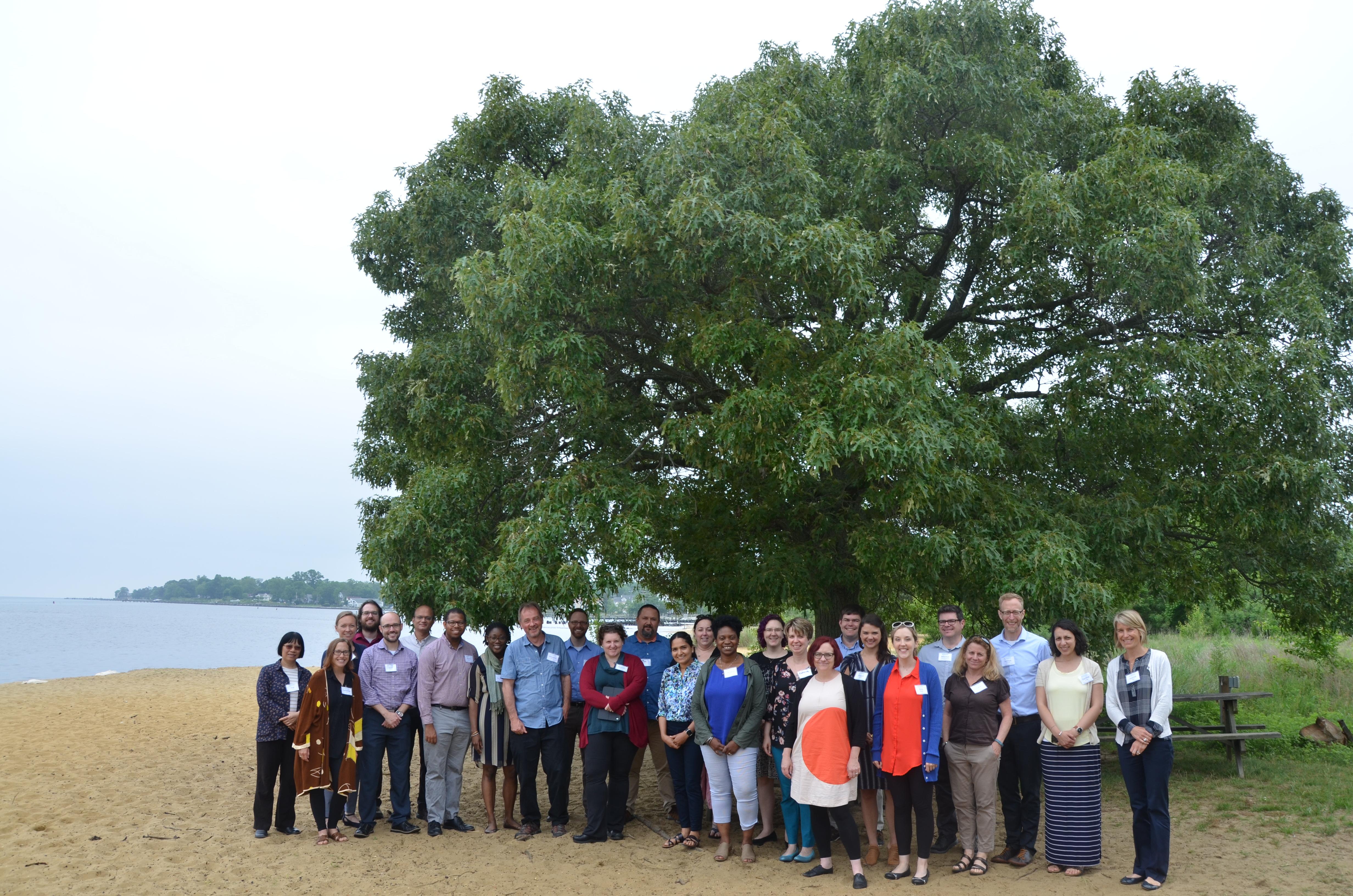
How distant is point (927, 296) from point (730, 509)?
309cm

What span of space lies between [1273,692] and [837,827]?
12936 mm

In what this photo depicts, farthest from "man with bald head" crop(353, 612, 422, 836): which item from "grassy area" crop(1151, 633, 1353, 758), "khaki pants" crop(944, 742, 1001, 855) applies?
"grassy area" crop(1151, 633, 1353, 758)

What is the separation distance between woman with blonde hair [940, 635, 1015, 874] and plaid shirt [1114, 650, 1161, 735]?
649 millimetres

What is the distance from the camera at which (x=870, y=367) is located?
24.4ft

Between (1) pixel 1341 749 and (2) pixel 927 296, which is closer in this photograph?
(2) pixel 927 296

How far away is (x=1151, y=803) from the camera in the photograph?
18.0 ft

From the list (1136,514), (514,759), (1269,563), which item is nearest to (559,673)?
(514,759)

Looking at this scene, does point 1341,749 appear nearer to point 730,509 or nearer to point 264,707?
point 730,509

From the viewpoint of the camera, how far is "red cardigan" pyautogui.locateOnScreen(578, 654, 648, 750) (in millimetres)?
6609

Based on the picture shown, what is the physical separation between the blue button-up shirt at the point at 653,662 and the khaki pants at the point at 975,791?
2151 millimetres

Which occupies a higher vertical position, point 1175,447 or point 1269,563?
point 1175,447

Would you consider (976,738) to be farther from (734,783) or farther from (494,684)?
(494,684)

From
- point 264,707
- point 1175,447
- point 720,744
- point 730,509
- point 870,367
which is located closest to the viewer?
point 720,744

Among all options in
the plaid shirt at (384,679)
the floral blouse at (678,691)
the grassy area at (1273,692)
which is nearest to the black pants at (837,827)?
the floral blouse at (678,691)
